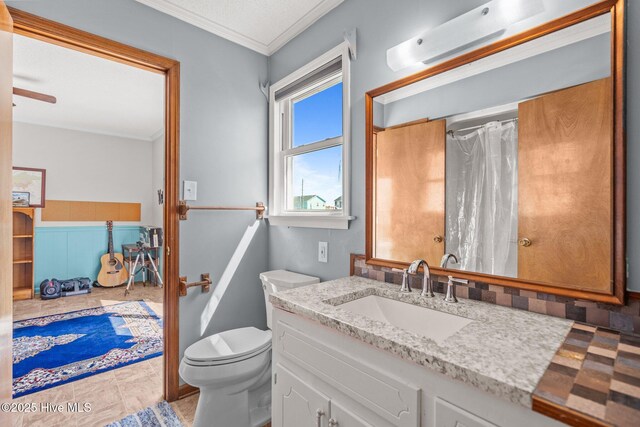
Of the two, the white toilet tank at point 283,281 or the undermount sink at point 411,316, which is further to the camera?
the white toilet tank at point 283,281

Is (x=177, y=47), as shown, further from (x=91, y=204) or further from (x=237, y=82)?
(x=91, y=204)

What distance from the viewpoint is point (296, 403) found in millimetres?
1146

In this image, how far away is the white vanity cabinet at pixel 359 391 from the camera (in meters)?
0.69

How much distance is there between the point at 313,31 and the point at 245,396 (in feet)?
7.46

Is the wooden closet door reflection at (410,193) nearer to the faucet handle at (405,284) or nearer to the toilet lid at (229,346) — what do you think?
the faucet handle at (405,284)

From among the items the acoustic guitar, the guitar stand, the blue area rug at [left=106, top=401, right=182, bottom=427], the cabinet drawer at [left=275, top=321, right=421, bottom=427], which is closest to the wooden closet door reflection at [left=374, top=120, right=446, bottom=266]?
the cabinet drawer at [left=275, top=321, right=421, bottom=427]

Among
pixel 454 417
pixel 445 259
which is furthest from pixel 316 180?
pixel 454 417

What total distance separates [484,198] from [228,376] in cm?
145

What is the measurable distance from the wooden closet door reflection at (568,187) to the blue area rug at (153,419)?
1.99 m

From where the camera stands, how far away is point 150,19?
1856 mm

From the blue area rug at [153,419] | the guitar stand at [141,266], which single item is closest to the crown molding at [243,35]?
the blue area rug at [153,419]

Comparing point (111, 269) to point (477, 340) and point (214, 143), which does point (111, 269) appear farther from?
point (477, 340)

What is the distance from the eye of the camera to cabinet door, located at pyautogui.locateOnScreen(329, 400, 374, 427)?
0.92 metres

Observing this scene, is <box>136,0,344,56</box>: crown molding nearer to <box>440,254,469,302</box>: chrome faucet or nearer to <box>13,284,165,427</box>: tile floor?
<box>440,254,469,302</box>: chrome faucet
